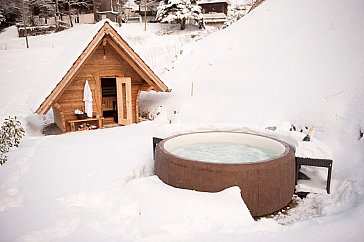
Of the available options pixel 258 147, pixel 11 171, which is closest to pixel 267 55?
pixel 258 147

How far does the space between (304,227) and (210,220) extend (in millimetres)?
1243

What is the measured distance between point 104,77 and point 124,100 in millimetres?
1086

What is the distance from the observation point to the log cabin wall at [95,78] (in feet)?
31.4

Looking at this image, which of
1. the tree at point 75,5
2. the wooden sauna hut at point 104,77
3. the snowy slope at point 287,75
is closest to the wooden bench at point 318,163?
the snowy slope at point 287,75

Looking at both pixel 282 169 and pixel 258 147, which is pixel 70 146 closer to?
pixel 258 147

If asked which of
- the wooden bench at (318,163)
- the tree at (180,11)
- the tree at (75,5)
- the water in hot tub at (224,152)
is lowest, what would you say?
the water in hot tub at (224,152)

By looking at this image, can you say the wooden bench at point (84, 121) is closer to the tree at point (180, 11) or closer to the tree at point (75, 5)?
the tree at point (180, 11)

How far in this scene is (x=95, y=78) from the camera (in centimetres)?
996

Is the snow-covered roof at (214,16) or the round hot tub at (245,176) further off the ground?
the snow-covered roof at (214,16)

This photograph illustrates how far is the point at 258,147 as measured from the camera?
21.8ft

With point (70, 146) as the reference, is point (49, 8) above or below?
above

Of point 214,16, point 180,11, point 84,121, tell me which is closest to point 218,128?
point 84,121

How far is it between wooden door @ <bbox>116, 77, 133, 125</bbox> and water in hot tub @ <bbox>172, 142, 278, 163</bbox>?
419 centimetres

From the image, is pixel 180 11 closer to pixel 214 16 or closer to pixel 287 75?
pixel 214 16
